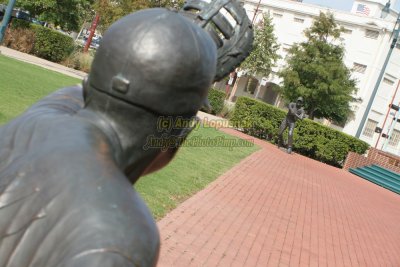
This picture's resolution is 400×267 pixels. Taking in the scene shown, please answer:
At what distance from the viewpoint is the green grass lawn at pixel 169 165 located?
6932mm

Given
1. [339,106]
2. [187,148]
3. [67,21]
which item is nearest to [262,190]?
[187,148]

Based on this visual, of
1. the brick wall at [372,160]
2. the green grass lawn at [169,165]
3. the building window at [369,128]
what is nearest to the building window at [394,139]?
the building window at [369,128]

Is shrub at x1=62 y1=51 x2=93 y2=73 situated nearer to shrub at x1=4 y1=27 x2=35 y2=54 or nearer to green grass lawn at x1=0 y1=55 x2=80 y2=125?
shrub at x1=4 y1=27 x2=35 y2=54

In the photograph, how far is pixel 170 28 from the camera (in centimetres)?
109

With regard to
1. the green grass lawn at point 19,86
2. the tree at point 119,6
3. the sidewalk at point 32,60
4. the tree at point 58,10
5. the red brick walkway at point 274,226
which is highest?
the tree at point 119,6

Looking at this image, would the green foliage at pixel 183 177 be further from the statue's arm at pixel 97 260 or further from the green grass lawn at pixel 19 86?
the statue's arm at pixel 97 260

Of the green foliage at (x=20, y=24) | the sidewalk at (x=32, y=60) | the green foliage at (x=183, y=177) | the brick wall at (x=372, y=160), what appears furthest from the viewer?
the green foliage at (x=20, y=24)

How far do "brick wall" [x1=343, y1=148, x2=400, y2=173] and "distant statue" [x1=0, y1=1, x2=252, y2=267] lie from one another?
21841 mm

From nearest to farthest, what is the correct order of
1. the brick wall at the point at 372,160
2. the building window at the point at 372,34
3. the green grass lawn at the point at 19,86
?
the green grass lawn at the point at 19,86, the brick wall at the point at 372,160, the building window at the point at 372,34

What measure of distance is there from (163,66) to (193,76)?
0.26 ft

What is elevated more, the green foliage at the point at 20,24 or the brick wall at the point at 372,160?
the green foliage at the point at 20,24

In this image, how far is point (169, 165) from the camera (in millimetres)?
9297

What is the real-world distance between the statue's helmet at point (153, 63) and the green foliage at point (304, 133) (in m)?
21.2

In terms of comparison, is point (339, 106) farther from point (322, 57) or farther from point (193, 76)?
point (193, 76)
